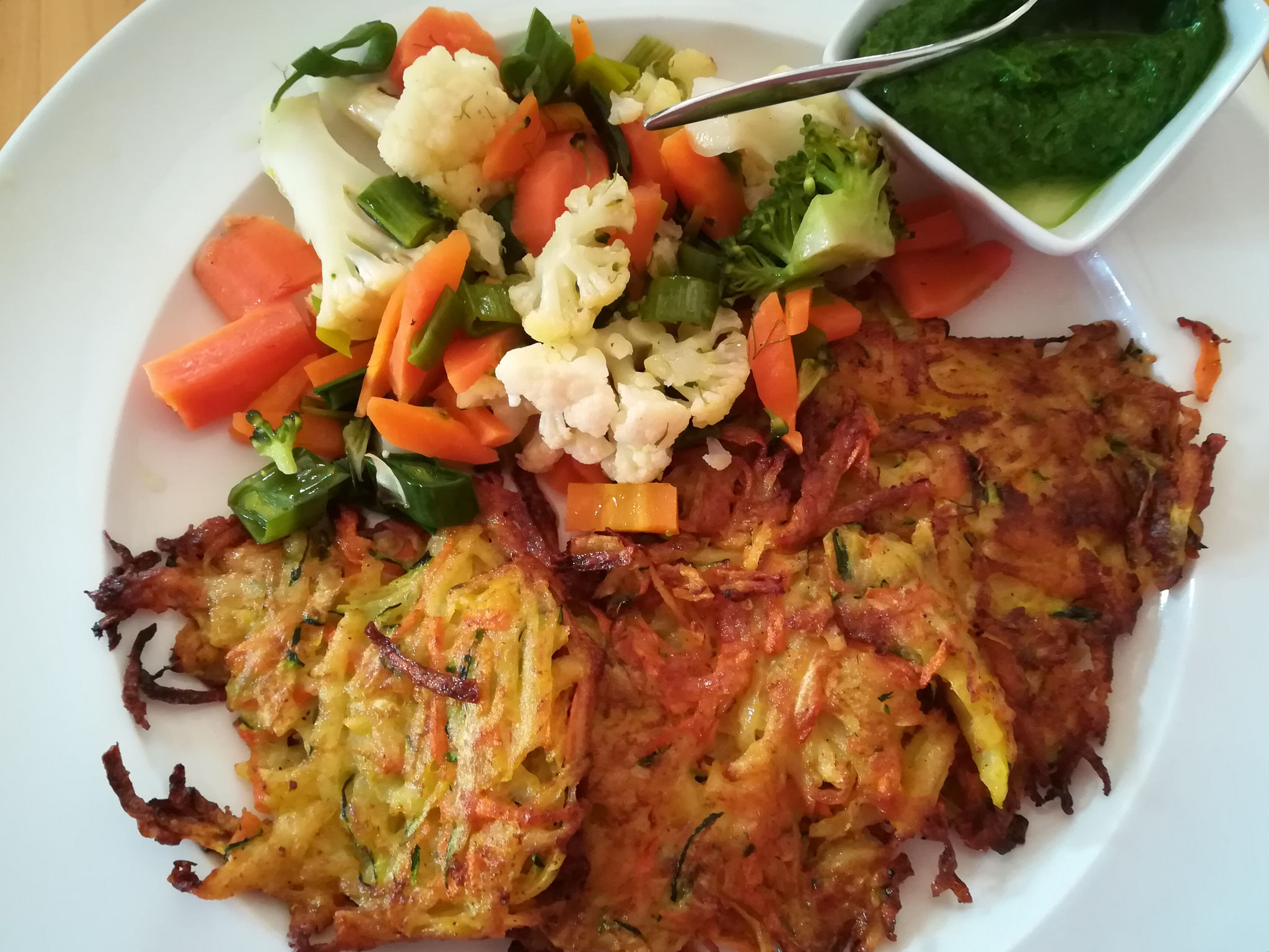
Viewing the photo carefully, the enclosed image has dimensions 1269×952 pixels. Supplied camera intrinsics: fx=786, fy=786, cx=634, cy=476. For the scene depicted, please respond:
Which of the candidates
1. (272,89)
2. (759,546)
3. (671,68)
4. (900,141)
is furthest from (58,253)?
(900,141)

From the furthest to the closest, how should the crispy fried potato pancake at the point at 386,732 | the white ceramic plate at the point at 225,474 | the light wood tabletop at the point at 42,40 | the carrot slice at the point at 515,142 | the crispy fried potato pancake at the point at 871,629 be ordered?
1. the light wood tabletop at the point at 42,40
2. the carrot slice at the point at 515,142
3. the white ceramic plate at the point at 225,474
4. the crispy fried potato pancake at the point at 871,629
5. the crispy fried potato pancake at the point at 386,732

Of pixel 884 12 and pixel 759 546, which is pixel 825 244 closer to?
pixel 884 12

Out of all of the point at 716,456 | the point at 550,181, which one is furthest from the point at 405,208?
the point at 716,456

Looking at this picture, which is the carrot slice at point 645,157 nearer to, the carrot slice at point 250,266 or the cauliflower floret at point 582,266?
the cauliflower floret at point 582,266

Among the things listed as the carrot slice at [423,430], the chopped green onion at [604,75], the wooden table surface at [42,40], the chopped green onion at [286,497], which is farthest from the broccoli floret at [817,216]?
the wooden table surface at [42,40]

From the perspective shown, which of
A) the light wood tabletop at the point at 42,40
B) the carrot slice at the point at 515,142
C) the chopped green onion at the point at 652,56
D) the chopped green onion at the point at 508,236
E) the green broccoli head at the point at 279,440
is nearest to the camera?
the green broccoli head at the point at 279,440

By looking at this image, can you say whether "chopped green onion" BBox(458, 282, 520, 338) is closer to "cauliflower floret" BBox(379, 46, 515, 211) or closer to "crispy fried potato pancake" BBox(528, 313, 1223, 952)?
"cauliflower floret" BBox(379, 46, 515, 211)

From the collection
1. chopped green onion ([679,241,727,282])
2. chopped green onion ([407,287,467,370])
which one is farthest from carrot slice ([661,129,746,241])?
chopped green onion ([407,287,467,370])
